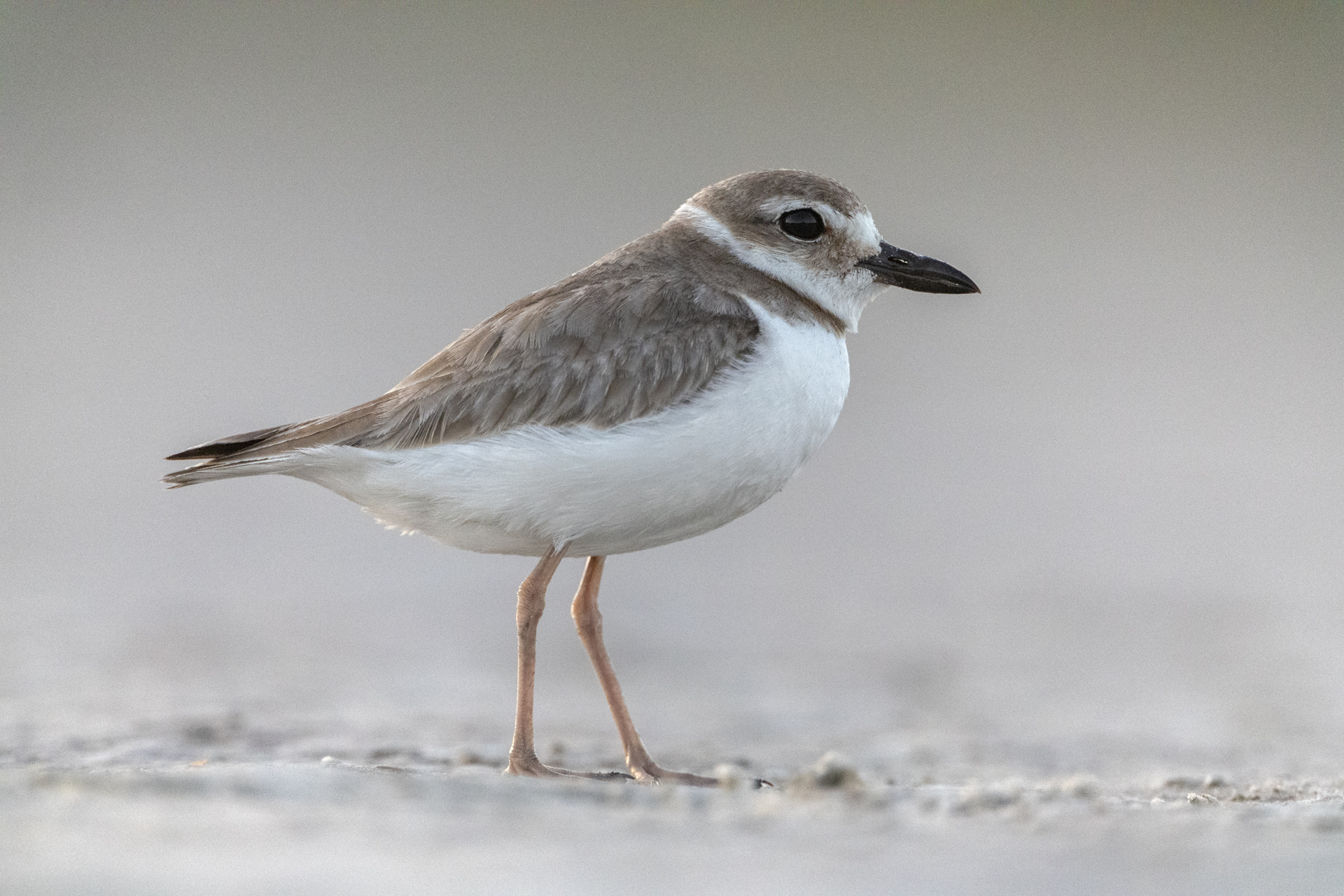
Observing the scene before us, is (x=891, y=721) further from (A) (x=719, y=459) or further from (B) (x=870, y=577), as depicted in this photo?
(B) (x=870, y=577)

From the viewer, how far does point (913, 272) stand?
15.8 ft

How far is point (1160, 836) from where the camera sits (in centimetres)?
327

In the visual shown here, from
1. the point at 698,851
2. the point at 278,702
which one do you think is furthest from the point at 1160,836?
the point at 278,702

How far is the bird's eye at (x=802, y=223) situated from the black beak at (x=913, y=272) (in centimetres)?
19

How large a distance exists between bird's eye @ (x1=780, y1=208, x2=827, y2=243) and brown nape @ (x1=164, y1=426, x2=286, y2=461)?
185 cm

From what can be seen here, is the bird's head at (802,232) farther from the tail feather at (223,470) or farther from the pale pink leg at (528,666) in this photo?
the tail feather at (223,470)

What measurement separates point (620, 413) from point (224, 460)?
1382 mm

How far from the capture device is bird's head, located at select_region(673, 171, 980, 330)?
15.3 ft

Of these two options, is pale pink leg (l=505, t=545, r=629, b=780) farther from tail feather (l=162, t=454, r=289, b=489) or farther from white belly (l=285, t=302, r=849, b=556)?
tail feather (l=162, t=454, r=289, b=489)

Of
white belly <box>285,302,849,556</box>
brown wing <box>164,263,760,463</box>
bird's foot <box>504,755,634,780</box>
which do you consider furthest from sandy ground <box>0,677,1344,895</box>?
brown wing <box>164,263,760,463</box>

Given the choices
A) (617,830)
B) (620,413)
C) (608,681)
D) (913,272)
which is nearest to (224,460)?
(620,413)

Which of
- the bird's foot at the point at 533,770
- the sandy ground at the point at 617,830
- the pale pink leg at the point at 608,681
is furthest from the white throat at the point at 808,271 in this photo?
the bird's foot at the point at 533,770

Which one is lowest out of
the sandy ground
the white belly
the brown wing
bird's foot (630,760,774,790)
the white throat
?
bird's foot (630,760,774,790)

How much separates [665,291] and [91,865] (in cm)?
247
